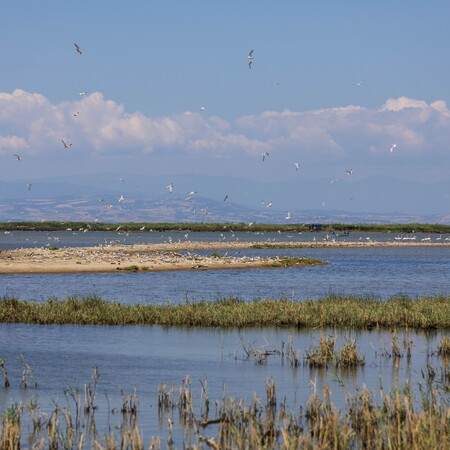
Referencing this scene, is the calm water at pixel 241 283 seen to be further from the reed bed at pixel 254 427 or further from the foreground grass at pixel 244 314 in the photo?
the reed bed at pixel 254 427

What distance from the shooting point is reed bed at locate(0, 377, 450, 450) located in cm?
1712

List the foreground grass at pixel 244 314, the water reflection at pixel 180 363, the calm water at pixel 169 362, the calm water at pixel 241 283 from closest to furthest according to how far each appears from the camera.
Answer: the calm water at pixel 169 362 → the water reflection at pixel 180 363 → the foreground grass at pixel 244 314 → the calm water at pixel 241 283

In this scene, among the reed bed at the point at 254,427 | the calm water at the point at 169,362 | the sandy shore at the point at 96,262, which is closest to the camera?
the reed bed at the point at 254,427

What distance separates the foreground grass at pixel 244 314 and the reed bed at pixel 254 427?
14.7 m

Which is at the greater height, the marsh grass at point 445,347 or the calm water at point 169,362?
the marsh grass at point 445,347

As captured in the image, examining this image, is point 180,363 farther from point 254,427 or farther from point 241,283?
point 241,283

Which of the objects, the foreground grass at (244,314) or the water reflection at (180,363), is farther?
the foreground grass at (244,314)

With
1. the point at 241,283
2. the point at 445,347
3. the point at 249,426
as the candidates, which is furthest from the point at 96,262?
the point at 249,426

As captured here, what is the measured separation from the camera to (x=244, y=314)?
124 feet

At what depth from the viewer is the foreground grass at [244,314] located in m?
37.3

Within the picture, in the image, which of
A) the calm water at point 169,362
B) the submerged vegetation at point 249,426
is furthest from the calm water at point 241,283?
the submerged vegetation at point 249,426

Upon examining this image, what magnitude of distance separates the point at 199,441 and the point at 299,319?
1799cm

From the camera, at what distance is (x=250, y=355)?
102ft

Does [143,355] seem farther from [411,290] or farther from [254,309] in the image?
[411,290]
